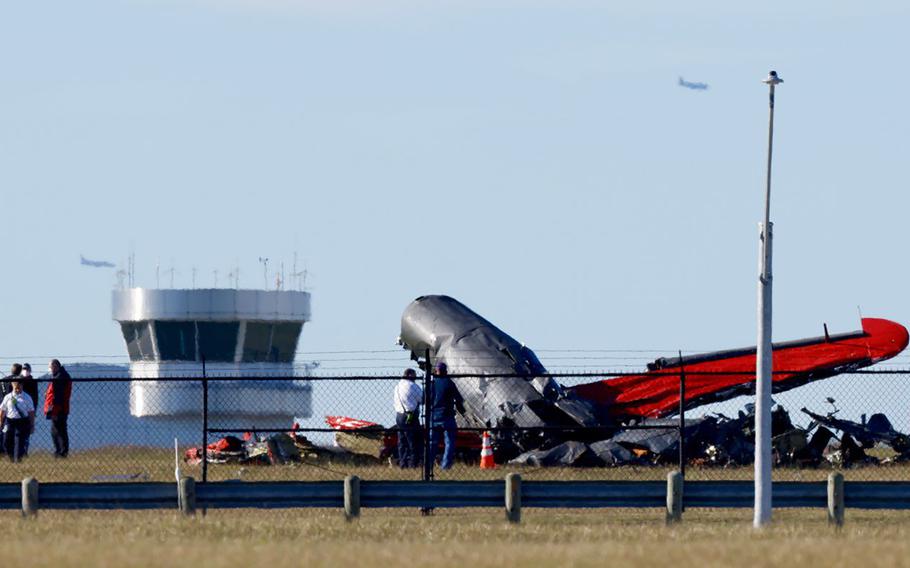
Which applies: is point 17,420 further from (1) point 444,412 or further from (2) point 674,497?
(2) point 674,497

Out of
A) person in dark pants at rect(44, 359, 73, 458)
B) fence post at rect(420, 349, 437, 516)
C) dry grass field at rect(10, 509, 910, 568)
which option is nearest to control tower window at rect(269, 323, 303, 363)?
person in dark pants at rect(44, 359, 73, 458)

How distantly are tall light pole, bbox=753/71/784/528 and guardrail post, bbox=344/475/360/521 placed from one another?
197 inches

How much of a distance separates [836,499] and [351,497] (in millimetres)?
6154

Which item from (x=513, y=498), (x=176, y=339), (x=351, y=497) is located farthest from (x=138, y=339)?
(x=513, y=498)

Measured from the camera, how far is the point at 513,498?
76.6 feet

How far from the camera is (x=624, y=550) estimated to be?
1770cm

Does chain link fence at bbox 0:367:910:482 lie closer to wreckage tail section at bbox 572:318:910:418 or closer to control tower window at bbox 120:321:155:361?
wreckage tail section at bbox 572:318:910:418

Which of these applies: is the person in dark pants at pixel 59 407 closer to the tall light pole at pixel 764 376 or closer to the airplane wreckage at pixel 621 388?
the airplane wreckage at pixel 621 388

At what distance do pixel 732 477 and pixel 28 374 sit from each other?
1393 cm

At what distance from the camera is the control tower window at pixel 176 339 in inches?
3890

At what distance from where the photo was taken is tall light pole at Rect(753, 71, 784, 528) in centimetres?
2253

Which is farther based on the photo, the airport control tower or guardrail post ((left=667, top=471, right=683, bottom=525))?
the airport control tower

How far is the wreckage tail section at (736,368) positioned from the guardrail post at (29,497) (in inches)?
546

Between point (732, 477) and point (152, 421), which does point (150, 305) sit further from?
point (732, 477)
